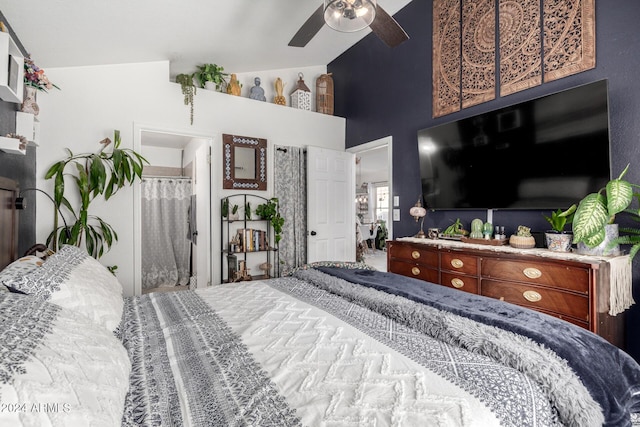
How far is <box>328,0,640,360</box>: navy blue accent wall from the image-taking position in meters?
2.14

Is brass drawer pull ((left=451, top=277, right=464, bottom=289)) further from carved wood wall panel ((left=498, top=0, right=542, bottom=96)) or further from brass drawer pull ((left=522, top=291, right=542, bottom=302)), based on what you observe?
carved wood wall panel ((left=498, top=0, right=542, bottom=96))

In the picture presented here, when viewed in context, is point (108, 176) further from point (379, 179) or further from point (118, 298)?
point (379, 179)

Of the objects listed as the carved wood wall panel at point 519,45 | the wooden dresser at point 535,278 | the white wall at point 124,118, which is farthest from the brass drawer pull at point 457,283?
the white wall at point 124,118

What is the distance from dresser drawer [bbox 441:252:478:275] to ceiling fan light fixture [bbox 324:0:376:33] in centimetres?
183

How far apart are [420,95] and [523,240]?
6.46 ft

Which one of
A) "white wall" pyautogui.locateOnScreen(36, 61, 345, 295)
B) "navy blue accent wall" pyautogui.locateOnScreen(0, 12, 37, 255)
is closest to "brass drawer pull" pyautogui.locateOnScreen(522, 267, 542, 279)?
"white wall" pyautogui.locateOnScreen(36, 61, 345, 295)

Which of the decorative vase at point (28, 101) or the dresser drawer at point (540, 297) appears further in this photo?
the decorative vase at point (28, 101)

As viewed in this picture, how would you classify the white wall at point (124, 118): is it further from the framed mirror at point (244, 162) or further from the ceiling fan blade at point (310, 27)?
the ceiling fan blade at point (310, 27)

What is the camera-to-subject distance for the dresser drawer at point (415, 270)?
2.82m

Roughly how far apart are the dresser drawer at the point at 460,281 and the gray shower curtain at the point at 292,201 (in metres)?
2.10

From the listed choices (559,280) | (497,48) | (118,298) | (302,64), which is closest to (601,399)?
(559,280)

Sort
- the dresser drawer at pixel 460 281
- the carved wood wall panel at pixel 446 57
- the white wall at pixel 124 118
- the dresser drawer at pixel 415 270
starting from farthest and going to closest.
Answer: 1. the carved wood wall panel at pixel 446 57
2. the white wall at pixel 124 118
3. the dresser drawer at pixel 415 270
4. the dresser drawer at pixel 460 281

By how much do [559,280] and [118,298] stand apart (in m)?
2.48

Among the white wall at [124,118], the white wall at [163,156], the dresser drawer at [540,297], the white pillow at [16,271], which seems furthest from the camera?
the white wall at [163,156]
